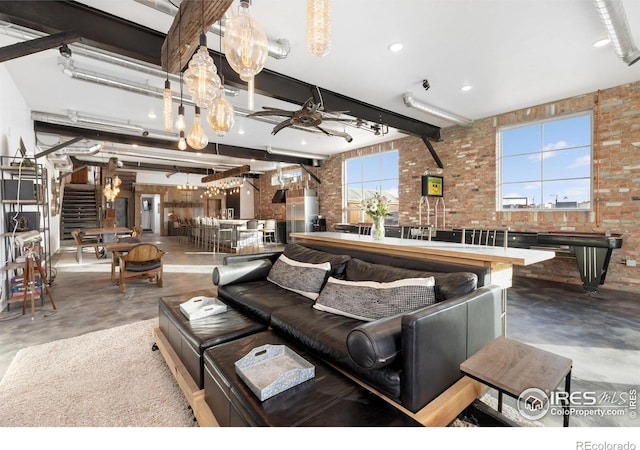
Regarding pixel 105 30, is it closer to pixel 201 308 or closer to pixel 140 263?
pixel 201 308

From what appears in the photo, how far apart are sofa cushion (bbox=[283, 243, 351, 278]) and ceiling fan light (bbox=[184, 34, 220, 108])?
1.82 meters

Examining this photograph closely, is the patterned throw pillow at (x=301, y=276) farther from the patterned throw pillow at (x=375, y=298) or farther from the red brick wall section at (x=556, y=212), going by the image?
the red brick wall section at (x=556, y=212)

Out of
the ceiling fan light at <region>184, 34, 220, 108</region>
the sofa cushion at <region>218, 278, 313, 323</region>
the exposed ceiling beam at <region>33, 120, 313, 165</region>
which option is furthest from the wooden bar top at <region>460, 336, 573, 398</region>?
the exposed ceiling beam at <region>33, 120, 313, 165</region>

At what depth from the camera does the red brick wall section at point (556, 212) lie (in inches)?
178

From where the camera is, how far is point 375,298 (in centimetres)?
214

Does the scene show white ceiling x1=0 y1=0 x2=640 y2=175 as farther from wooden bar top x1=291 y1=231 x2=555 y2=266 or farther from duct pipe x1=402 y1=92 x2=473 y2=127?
wooden bar top x1=291 y1=231 x2=555 y2=266

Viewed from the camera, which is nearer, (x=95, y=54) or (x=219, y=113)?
(x=219, y=113)

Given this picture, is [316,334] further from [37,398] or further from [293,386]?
[37,398]

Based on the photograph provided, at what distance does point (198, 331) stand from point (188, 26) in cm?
215

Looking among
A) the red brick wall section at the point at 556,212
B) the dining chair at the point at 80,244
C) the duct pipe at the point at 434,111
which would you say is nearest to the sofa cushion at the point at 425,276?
the duct pipe at the point at 434,111

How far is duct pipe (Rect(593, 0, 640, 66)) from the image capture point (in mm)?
2541

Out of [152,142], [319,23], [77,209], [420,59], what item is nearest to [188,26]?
[319,23]
